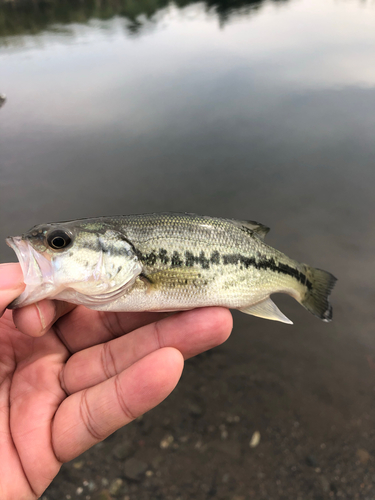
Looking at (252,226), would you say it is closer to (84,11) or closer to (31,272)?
(31,272)

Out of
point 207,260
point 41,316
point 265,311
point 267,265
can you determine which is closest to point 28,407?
point 41,316

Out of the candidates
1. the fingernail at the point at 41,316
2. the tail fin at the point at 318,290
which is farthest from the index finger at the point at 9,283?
the tail fin at the point at 318,290

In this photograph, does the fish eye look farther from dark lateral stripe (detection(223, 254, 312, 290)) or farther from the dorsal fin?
the dorsal fin

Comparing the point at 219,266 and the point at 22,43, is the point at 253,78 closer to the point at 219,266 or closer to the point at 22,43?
the point at 219,266

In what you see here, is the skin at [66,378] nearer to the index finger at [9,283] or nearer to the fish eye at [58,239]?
the index finger at [9,283]

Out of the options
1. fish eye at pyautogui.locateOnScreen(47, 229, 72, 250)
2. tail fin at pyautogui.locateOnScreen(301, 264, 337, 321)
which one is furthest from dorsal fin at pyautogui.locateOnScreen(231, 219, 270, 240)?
fish eye at pyautogui.locateOnScreen(47, 229, 72, 250)

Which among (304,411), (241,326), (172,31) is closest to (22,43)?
(172,31)

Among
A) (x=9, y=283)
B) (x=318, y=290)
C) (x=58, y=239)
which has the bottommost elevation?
(x=318, y=290)
